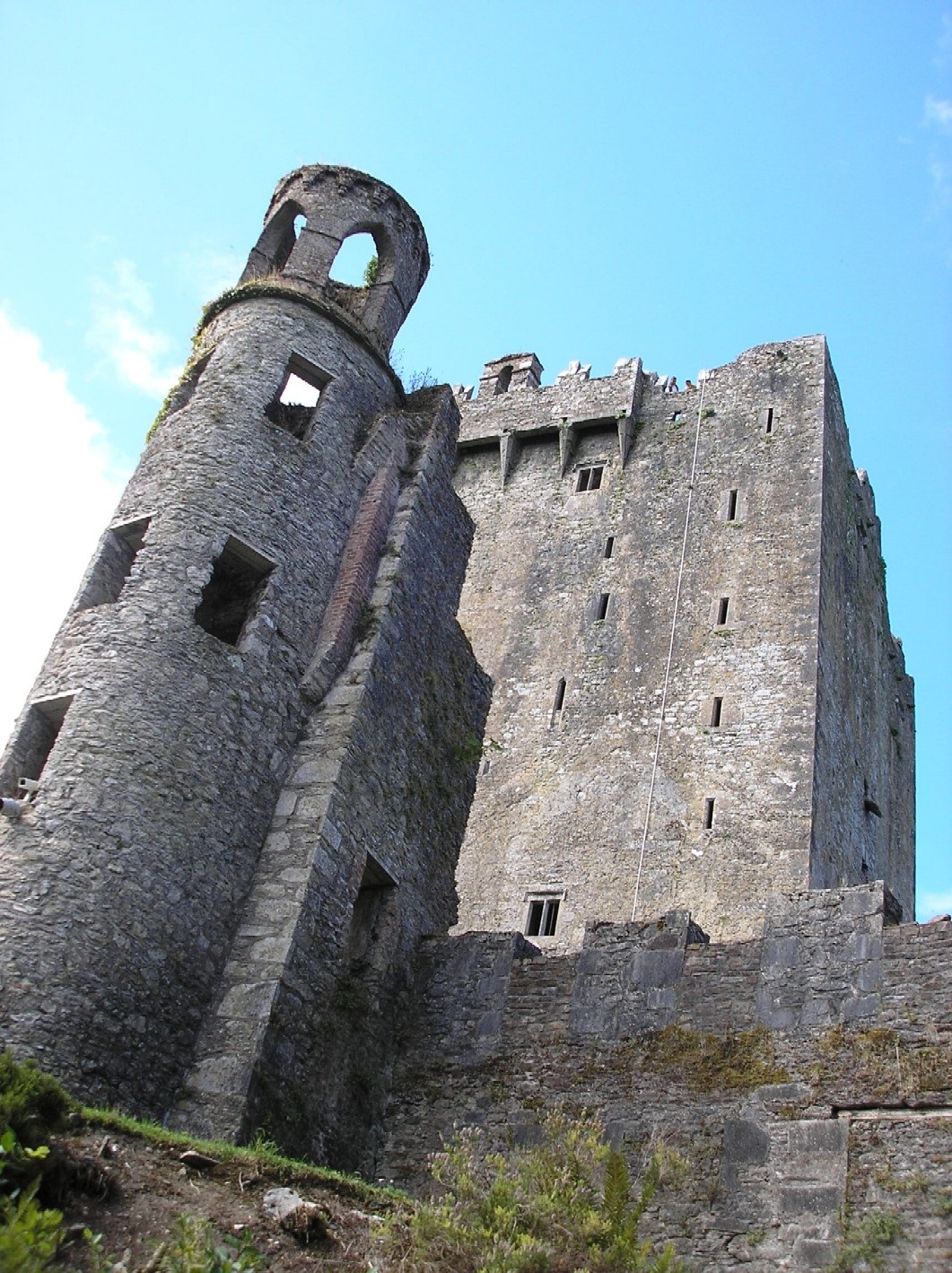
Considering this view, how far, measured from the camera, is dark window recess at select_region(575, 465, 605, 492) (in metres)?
29.5

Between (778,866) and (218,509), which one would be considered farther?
(778,866)

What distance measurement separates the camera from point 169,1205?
25.7ft

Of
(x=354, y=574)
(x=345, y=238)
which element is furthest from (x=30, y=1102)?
(x=345, y=238)

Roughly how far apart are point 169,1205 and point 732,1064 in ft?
15.9

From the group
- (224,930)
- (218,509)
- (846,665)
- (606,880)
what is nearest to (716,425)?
(846,665)

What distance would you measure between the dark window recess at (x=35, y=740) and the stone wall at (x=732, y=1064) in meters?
4.16

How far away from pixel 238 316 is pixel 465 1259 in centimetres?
1034

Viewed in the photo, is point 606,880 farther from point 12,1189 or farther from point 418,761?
point 12,1189

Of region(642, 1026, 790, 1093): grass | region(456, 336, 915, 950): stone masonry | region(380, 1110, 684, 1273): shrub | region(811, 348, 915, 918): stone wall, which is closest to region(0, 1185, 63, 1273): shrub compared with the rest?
region(380, 1110, 684, 1273): shrub

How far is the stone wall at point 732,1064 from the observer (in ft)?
31.7

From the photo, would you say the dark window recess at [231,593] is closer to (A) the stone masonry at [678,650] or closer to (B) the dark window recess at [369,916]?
(B) the dark window recess at [369,916]

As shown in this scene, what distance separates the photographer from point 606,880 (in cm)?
2311

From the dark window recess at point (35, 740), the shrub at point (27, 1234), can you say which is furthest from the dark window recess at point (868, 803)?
the shrub at point (27, 1234)

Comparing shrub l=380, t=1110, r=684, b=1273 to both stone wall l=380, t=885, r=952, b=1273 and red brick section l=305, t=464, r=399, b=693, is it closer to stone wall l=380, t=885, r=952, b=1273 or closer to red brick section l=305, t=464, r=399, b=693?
stone wall l=380, t=885, r=952, b=1273
